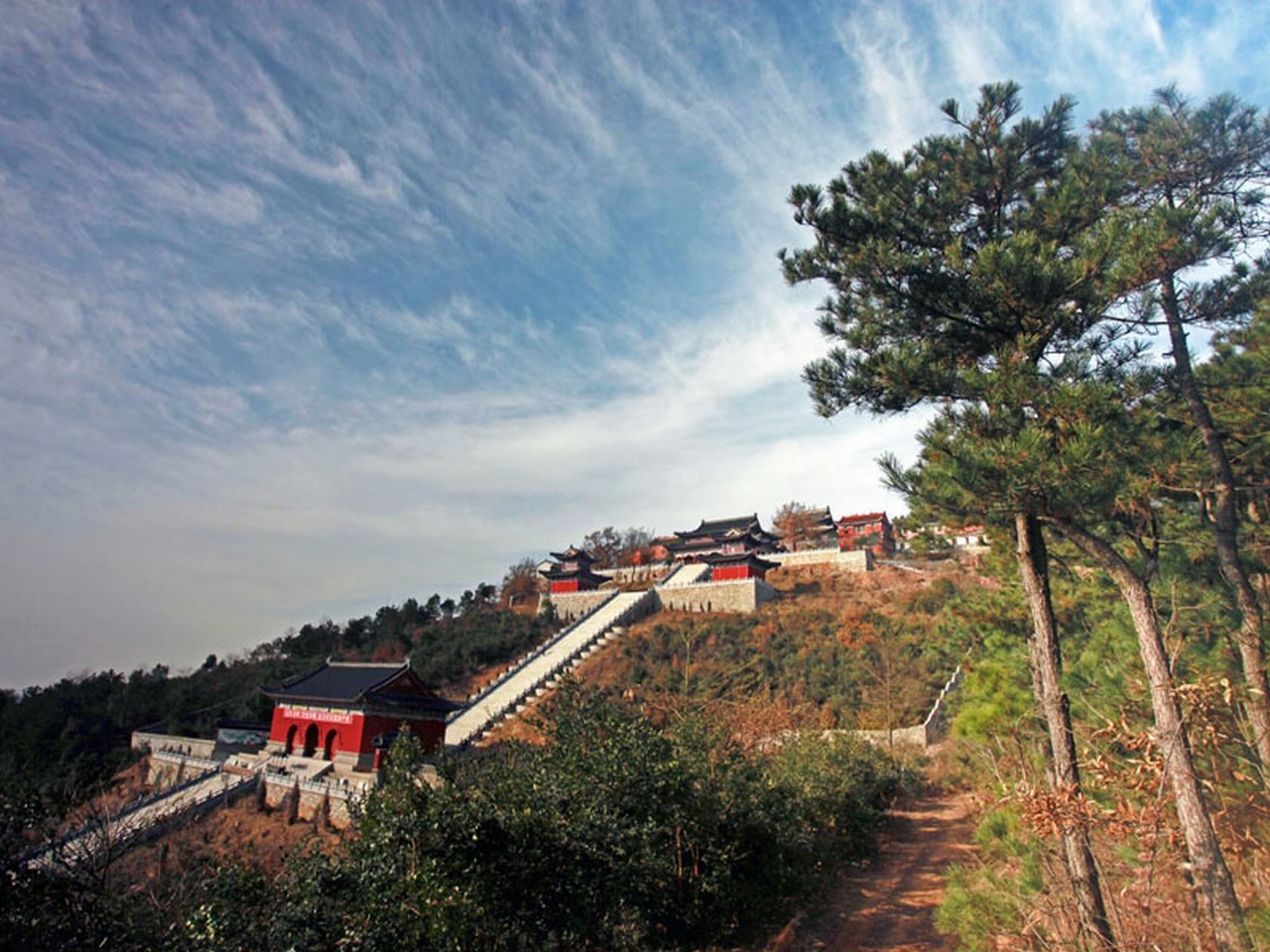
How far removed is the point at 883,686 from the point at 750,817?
14.9m

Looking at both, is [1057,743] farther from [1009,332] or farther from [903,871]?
[903,871]

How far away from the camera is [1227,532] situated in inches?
300

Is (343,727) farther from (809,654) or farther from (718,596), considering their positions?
(718,596)

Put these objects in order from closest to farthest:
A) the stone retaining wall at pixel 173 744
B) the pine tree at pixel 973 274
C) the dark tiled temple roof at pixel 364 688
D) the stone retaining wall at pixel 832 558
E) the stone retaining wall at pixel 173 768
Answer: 1. the pine tree at pixel 973 274
2. the stone retaining wall at pixel 173 768
3. the dark tiled temple roof at pixel 364 688
4. the stone retaining wall at pixel 173 744
5. the stone retaining wall at pixel 832 558

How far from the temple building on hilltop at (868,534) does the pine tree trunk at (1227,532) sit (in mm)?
35609

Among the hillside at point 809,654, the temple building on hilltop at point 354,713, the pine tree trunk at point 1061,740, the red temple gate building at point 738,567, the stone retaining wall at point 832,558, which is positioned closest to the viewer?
the pine tree trunk at point 1061,740

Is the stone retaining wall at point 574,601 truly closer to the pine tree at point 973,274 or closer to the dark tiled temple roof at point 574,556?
the dark tiled temple roof at point 574,556

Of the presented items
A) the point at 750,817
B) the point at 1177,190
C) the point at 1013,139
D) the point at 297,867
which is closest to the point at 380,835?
the point at 297,867

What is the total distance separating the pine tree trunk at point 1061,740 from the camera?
4611mm

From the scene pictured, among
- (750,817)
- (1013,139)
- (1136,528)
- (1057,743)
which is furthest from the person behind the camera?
(1136,528)

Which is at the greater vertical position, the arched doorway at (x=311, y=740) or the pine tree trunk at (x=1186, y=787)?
the pine tree trunk at (x=1186, y=787)

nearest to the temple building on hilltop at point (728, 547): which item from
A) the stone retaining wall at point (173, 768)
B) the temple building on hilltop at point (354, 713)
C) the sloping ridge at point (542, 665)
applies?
the sloping ridge at point (542, 665)

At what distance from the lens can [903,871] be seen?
10.4 m

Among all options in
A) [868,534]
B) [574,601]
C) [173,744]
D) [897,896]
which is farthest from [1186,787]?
[868,534]
